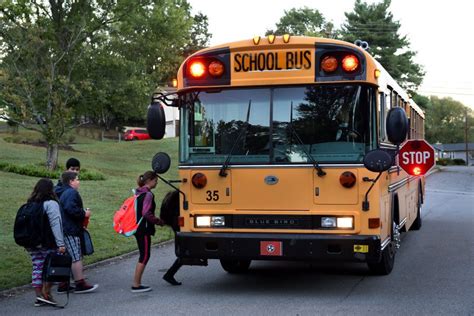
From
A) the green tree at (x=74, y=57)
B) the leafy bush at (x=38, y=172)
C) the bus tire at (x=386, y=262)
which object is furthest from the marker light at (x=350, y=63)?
the green tree at (x=74, y=57)

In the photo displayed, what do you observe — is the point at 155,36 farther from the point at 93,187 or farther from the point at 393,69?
the point at 393,69

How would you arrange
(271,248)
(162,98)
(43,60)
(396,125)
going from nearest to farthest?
1. (396,125)
2. (271,248)
3. (162,98)
4. (43,60)

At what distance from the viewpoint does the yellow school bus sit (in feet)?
24.3

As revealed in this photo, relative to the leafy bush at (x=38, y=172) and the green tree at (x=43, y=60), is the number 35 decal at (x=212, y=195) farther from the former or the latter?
the green tree at (x=43, y=60)

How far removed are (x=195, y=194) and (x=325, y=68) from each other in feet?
6.99

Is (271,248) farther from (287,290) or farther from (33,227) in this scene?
(33,227)

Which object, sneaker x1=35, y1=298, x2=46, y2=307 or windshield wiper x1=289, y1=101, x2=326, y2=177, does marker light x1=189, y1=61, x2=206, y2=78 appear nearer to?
windshield wiper x1=289, y1=101, x2=326, y2=177

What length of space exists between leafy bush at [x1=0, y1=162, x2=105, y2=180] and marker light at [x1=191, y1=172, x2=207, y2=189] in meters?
15.6

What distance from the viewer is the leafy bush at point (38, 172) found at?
22741 mm

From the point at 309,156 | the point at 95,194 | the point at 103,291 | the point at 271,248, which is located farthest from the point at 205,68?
the point at 95,194

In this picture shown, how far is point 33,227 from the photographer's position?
24.1 feet

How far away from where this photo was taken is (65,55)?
2569cm

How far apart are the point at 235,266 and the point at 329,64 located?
3.51 m

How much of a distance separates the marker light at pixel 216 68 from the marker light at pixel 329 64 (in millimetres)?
1215
